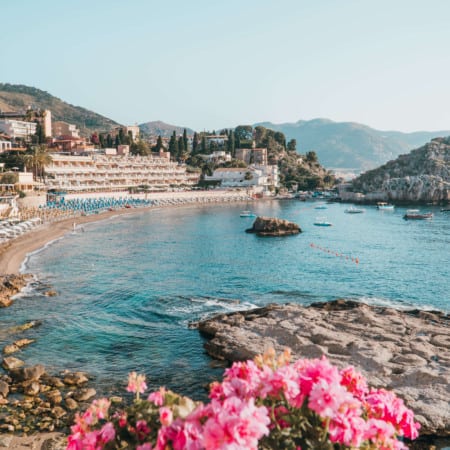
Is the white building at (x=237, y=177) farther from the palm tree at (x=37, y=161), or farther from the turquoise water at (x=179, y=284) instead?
the turquoise water at (x=179, y=284)

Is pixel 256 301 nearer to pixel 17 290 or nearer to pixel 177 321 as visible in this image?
pixel 177 321

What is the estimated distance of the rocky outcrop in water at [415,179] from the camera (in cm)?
14275

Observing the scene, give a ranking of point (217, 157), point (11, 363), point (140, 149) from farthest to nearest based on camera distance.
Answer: point (217, 157), point (140, 149), point (11, 363)

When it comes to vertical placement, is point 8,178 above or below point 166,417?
below

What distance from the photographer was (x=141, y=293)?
37.8m

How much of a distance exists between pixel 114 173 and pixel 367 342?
124219mm

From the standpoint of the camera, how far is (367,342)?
2338 cm

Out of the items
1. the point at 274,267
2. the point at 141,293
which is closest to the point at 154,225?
the point at 274,267

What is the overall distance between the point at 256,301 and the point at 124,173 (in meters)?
114

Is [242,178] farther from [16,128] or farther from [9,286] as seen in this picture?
[9,286]

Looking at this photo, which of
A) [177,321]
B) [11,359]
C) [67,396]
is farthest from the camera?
[177,321]

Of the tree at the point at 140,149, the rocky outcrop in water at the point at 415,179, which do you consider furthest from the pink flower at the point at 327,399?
the tree at the point at 140,149

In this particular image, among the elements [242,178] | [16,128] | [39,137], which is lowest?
[242,178]

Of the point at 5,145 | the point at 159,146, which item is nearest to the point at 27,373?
the point at 5,145
